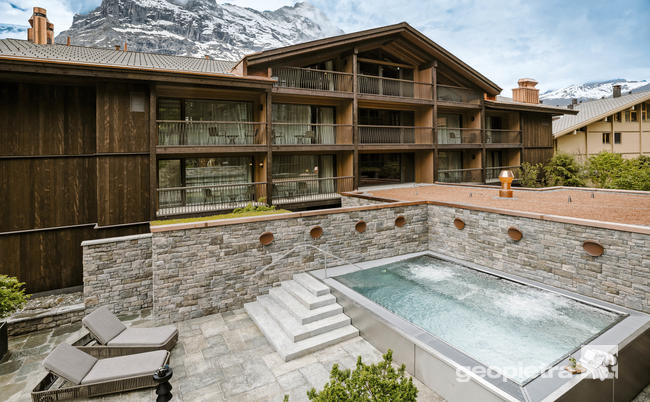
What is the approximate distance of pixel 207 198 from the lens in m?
12.6

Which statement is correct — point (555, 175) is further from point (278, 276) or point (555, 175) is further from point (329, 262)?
point (278, 276)

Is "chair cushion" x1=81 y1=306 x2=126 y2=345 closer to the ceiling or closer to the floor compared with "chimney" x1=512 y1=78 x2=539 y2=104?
closer to the floor

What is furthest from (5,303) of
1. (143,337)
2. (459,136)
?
(459,136)

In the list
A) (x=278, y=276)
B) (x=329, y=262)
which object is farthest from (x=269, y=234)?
(x=329, y=262)

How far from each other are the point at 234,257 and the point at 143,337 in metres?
2.56

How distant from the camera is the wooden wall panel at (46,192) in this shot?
9.26 metres

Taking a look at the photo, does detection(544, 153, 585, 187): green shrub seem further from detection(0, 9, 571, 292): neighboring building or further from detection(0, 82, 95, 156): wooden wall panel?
detection(0, 82, 95, 156): wooden wall panel

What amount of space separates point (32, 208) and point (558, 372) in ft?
42.3

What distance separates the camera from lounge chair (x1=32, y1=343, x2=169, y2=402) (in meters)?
4.99

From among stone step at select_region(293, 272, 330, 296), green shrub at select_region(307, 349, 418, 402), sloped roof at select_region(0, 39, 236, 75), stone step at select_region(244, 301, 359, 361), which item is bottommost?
stone step at select_region(244, 301, 359, 361)

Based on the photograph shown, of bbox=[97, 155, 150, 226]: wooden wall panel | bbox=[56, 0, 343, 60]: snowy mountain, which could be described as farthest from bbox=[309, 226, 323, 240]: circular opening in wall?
bbox=[56, 0, 343, 60]: snowy mountain

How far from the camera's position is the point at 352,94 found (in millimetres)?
14609

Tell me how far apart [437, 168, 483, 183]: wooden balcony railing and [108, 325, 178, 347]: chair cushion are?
16161 mm

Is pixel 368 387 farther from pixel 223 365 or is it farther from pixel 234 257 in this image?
pixel 234 257
